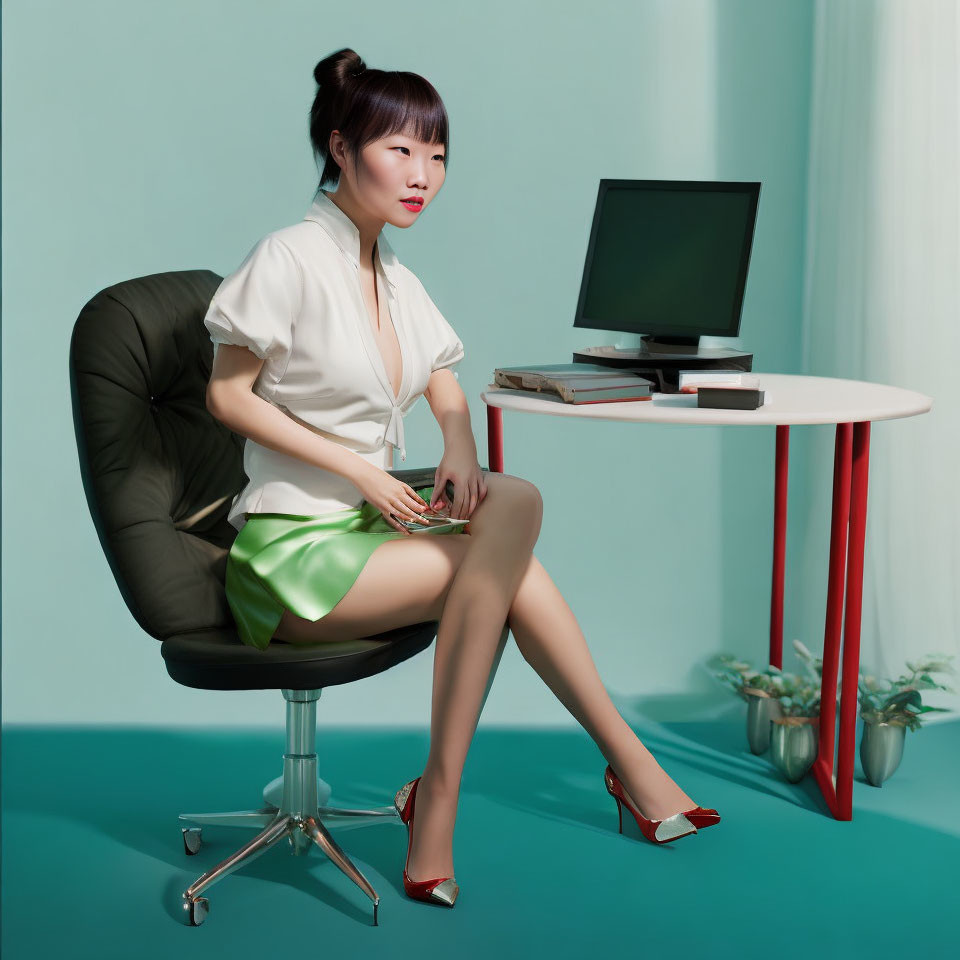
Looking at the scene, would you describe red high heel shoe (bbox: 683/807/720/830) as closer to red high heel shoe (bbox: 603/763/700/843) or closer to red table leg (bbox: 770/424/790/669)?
red high heel shoe (bbox: 603/763/700/843)

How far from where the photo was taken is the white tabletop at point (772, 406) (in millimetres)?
2072

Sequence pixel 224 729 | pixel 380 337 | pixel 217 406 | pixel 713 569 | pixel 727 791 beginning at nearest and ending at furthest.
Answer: pixel 217 406, pixel 380 337, pixel 727 791, pixel 224 729, pixel 713 569

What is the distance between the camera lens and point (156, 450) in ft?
6.79

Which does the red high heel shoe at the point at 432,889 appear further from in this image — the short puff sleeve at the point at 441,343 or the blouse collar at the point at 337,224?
the blouse collar at the point at 337,224

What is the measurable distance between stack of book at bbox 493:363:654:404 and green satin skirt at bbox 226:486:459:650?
0.42 metres

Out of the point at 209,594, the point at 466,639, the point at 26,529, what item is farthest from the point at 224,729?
the point at 466,639

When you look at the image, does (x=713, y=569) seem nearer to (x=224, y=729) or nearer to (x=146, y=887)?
(x=224, y=729)

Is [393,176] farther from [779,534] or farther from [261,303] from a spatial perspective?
[779,534]

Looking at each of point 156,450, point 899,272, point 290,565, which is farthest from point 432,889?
point 899,272

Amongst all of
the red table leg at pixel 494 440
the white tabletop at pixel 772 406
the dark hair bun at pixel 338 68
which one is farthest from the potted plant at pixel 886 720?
the dark hair bun at pixel 338 68

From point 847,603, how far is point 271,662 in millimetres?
1082

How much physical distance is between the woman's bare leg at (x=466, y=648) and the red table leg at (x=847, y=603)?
633mm

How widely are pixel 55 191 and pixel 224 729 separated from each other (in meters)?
1.33

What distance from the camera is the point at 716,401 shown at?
7.08ft
